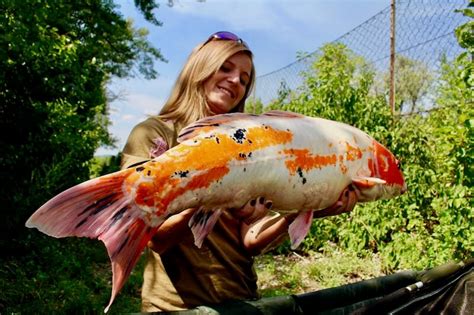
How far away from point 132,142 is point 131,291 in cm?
378

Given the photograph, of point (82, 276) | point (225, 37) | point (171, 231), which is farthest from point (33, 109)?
point (171, 231)

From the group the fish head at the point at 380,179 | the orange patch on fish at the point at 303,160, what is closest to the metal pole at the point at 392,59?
the fish head at the point at 380,179

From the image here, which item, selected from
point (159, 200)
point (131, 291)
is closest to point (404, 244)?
point (131, 291)

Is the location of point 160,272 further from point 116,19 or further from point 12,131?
point 116,19

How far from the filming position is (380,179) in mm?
1755

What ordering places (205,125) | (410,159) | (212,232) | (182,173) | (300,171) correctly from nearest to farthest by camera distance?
(182,173) → (205,125) → (300,171) → (212,232) → (410,159)

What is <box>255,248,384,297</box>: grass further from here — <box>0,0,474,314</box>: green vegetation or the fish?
the fish

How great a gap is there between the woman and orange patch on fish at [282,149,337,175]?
0.13 meters

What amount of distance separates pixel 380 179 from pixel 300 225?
385 mm

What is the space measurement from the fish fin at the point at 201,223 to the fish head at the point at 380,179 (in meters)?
0.58

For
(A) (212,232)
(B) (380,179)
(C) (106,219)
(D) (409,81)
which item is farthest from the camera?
(D) (409,81)

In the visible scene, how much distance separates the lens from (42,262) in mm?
5168

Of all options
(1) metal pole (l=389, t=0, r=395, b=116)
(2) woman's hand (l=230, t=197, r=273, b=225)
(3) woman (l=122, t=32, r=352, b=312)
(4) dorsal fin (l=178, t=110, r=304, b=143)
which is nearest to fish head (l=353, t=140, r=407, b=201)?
(3) woman (l=122, t=32, r=352, b=312)

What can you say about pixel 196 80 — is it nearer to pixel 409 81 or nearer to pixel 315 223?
pixel 315 223
